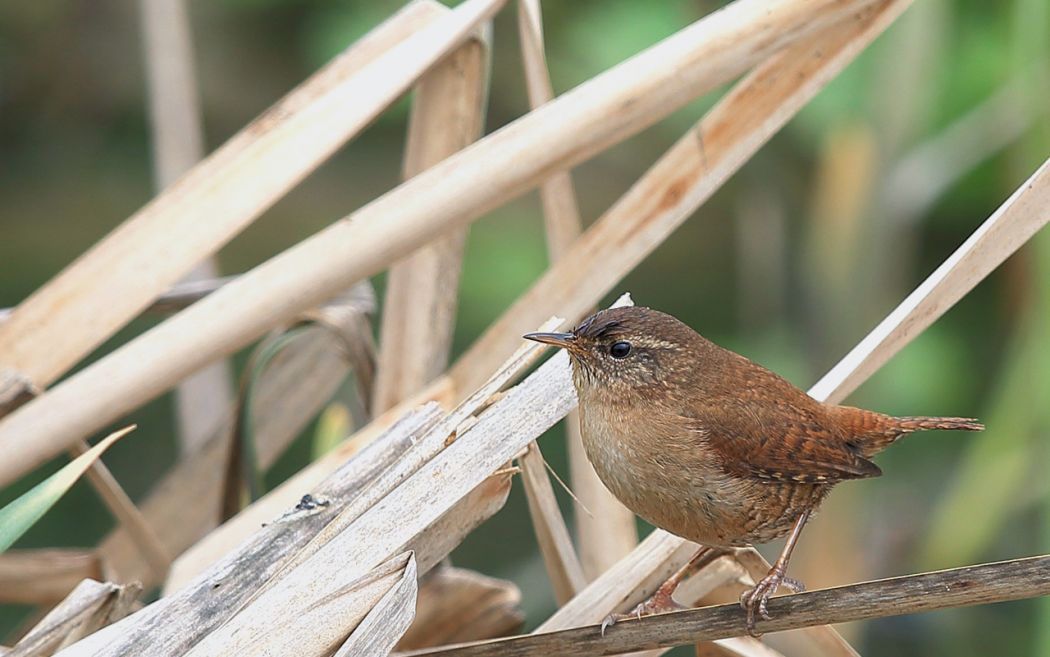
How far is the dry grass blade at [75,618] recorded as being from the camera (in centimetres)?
151

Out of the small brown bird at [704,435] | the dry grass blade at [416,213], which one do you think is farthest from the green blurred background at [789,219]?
the dry grass blade at [416,213]

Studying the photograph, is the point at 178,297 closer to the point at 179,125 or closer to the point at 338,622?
the point at 179,125

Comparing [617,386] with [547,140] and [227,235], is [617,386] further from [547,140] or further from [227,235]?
[227,235]

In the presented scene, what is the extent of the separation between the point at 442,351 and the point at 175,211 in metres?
0.53

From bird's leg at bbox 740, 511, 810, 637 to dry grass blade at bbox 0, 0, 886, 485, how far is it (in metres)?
0.63

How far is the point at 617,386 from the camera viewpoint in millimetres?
1896

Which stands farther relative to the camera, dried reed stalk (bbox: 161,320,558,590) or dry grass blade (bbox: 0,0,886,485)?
dried reed stalk (bbox: 161,320,558,590)

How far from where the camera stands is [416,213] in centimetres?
182

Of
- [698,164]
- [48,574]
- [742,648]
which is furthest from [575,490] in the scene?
[48,574]

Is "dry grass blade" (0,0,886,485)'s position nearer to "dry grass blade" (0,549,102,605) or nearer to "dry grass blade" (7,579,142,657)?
"dry grass blade" (7,579,142,657)

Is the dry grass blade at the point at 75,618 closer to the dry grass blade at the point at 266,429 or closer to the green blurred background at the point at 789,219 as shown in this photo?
the dry grass blade at the point at 266,429

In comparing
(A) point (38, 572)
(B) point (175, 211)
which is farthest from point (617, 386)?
(A) point (38, 572)

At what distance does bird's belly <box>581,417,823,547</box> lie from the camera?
A: 171 cm

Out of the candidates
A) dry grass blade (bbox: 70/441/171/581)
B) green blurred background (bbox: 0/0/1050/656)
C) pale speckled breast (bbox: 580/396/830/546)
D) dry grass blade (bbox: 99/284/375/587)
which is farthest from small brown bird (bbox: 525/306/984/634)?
green blurred background (bbox: 0/0/1050/656)
